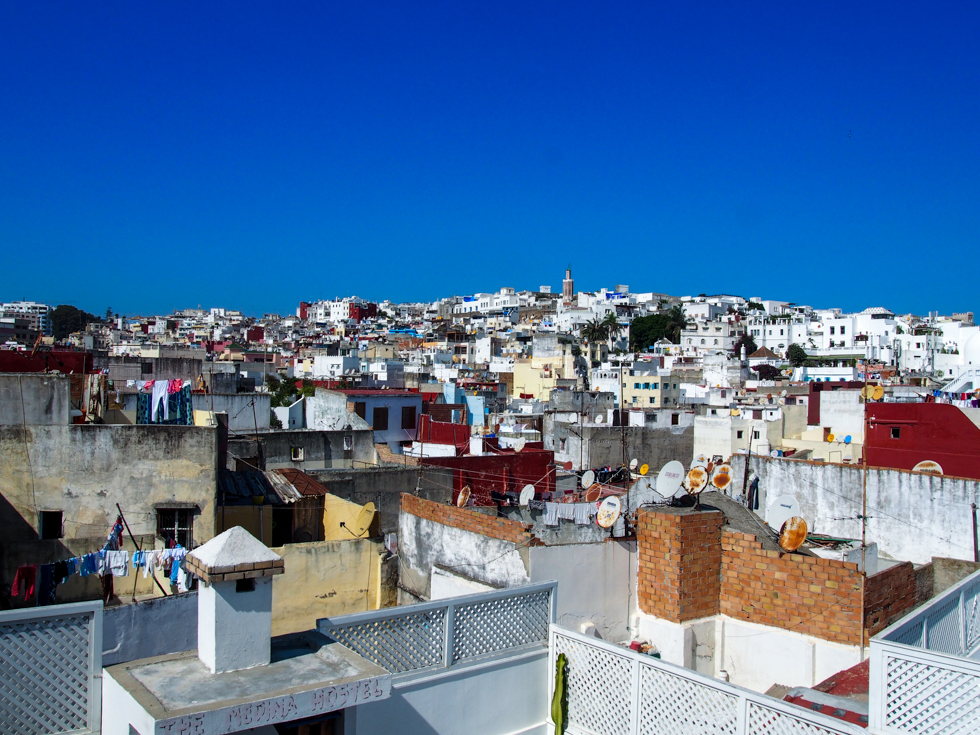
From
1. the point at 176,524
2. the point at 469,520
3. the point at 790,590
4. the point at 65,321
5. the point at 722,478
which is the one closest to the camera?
the point at 790,590

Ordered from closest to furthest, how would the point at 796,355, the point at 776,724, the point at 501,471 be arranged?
the point at 776,724 → the point at 501,471 → the point at 796,355

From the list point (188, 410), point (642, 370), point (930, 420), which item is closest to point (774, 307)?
point (642, 370)

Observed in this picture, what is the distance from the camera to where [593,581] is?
11.1m

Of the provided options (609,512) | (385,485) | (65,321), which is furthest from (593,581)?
(65,321)

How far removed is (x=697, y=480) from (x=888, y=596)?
295cm

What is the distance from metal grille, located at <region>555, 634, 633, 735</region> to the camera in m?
7.09

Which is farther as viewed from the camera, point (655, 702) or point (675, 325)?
point (675, 325)

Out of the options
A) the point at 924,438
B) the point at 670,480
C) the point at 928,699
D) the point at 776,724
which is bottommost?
the point at 776,724

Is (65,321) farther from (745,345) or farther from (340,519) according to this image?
(340,519)

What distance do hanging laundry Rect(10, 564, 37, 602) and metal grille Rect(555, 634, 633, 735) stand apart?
23.6 feet

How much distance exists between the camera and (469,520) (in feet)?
39.2

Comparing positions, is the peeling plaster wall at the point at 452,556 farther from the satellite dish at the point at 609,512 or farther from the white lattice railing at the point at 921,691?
the white lattice railing at the point at 921,691

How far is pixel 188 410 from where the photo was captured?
16.4m

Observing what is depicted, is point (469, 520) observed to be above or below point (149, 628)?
above
